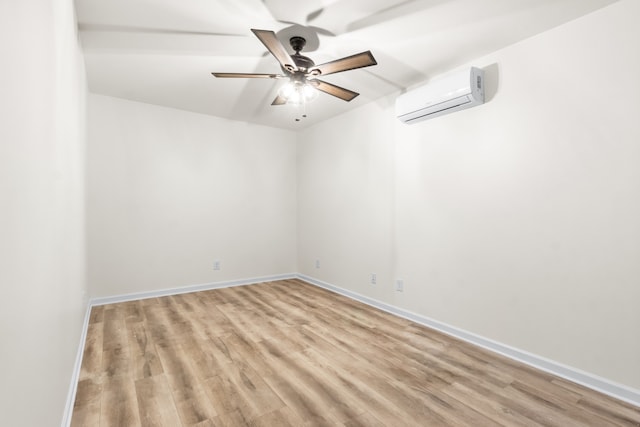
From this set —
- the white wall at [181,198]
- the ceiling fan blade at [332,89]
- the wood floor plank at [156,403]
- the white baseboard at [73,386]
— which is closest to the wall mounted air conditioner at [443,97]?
the ceiling fan blade at [332,89]

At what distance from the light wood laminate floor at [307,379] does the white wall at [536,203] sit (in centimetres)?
36

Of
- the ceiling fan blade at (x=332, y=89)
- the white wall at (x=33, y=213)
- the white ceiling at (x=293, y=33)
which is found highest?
the white ceiling at (x=293, y=33)

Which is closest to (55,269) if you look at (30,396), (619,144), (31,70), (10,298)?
(30,396)

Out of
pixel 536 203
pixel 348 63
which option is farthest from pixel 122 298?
pixel 536 203

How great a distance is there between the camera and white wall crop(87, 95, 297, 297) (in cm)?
382

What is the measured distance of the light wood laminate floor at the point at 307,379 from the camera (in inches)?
70.7

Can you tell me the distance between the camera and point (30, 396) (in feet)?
3.40

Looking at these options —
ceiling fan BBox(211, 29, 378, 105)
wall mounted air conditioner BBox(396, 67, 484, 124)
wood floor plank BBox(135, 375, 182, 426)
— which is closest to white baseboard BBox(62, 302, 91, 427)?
wood floor plank BBox(135, 375, 182, 426)

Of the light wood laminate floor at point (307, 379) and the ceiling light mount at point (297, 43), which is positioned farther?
the ceiling light mount at point (297, 43)

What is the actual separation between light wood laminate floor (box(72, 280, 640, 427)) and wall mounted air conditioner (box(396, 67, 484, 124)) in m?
2.15

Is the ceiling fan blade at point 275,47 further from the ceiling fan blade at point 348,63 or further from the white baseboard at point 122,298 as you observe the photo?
the white baseboard at point 122,298

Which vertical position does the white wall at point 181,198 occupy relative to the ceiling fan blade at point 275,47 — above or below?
below

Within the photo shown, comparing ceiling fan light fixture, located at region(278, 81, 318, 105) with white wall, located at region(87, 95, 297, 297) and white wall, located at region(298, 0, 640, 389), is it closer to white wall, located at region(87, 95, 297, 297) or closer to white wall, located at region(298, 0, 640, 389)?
white wall, located at region(298, 0, 640, 389)

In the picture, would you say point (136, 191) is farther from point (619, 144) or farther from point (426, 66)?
point (619, 144)
